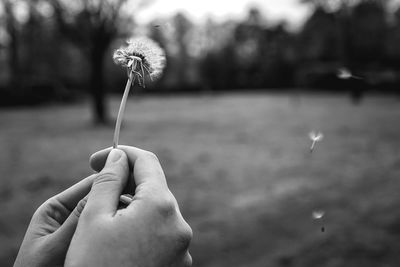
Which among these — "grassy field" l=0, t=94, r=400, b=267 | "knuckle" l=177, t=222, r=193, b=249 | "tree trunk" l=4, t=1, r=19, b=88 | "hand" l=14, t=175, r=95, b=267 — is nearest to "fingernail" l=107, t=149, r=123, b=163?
"hand" l=14, t=175, r=95, b=267

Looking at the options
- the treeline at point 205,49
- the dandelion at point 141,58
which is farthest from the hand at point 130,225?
the treeline at point 205,49

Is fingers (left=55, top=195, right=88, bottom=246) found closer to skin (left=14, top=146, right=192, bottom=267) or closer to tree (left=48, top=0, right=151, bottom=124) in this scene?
skin (left=14, top=146, right=192, bottom=267)

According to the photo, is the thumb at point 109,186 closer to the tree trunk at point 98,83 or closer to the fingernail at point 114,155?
the fingernail at point 114,155

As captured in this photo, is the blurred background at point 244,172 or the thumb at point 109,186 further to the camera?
the blurred background at point 244,172

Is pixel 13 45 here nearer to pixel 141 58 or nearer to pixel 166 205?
pixel 141 58

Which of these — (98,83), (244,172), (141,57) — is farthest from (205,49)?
(141,57)

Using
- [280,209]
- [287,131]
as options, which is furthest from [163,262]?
[287,131]

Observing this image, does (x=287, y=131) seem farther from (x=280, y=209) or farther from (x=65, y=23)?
(x=65, y=23)
